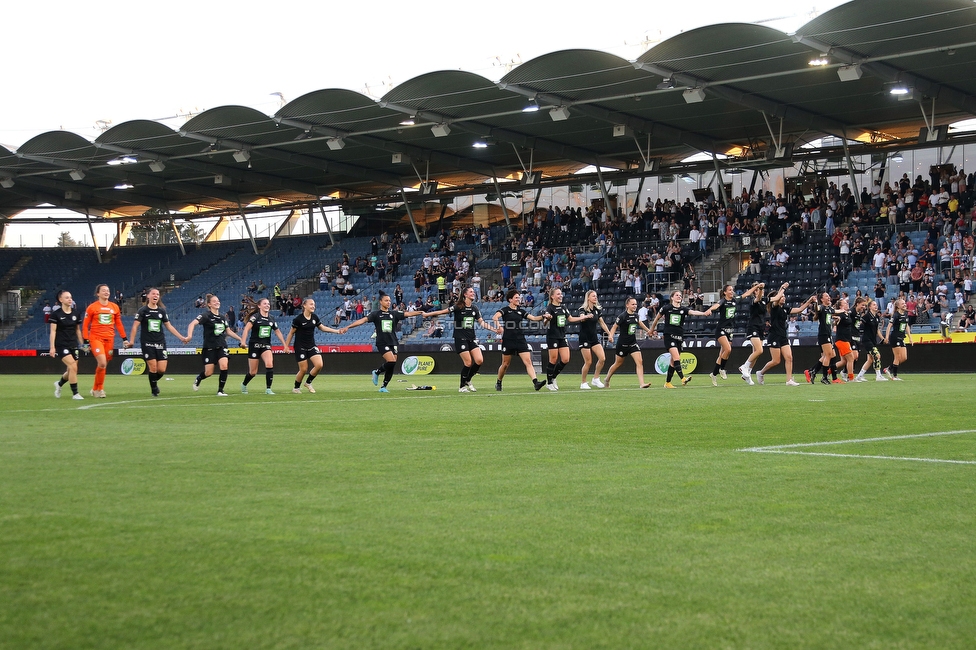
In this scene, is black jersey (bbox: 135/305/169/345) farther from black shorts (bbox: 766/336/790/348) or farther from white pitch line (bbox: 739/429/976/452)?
white pitch line (bbox: 739/429/976/452)

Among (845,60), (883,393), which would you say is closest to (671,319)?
(883,393)

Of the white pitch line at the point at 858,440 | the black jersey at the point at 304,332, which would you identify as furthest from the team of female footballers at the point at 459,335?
the white pitch line at the point at 858,440

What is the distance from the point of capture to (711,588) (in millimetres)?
3957

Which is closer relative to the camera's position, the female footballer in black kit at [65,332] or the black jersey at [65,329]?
the female footballer in black kit at [65,332]

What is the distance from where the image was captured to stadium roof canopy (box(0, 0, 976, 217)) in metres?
32.6

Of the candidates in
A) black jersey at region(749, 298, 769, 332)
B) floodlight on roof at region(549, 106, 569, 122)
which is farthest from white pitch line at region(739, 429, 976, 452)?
floodlight on roof at region(549, 106, 569, 122)

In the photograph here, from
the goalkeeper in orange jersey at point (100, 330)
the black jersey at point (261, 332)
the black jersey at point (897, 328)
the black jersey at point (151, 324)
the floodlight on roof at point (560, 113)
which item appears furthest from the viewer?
the floodlight on roof at point (560, 113)

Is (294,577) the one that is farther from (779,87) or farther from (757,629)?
(779,87)

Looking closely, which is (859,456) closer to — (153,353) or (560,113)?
(153,353)

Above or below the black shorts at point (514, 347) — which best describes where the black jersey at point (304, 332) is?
above

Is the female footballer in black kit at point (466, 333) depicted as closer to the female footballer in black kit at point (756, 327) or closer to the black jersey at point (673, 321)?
the black jersey at point (673, 321)

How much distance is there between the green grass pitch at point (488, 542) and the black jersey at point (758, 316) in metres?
14.2

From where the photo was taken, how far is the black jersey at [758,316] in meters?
23.8

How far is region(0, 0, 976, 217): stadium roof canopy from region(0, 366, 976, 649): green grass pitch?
25500 millimetres
